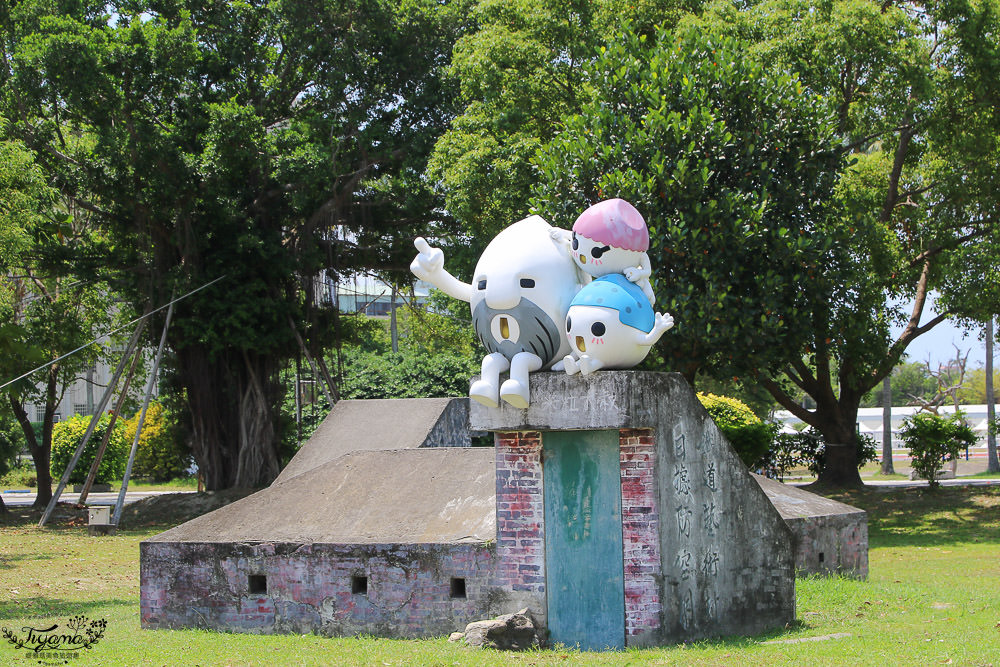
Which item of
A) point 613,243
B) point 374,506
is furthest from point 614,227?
point 374,506

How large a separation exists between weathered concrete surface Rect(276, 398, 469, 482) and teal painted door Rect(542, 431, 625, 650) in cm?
473

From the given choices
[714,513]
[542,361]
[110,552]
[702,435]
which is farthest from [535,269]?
[110,552]

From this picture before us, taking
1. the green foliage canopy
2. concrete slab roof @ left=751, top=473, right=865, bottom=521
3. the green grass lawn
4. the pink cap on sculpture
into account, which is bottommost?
the green grass lawn

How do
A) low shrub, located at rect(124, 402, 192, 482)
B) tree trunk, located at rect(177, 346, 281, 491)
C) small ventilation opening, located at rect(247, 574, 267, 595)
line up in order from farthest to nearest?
low shrub, located at rect(124, 402, 192, 482) → tree trunk, located at rect(177, 346, 281, 491) → small ventilation opening, located at rect(247, 574, 267, 595)

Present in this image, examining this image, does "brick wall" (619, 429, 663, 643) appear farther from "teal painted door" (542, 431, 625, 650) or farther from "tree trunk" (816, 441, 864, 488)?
"tree trunk" (816, 441, 864, 488)

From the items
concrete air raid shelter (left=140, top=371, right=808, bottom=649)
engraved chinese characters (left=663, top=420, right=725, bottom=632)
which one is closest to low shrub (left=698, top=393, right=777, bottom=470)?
concrete air raid shelter (left=140, top=371, right=808, bottom=649)

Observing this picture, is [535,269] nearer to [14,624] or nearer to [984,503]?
[14,624]

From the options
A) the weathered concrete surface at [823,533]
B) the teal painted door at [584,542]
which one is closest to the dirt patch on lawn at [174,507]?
the weathered concrete surface at [823,533]

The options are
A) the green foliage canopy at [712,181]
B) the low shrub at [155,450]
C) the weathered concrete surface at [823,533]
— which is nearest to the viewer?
the weathered concrete surface at [823,533]

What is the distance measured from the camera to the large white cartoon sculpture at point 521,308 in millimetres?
9320

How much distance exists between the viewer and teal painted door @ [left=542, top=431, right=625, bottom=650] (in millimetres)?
9047

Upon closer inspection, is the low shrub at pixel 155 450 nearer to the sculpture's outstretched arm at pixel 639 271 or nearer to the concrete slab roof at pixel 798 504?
the concrete slab roof at pixel 798 504

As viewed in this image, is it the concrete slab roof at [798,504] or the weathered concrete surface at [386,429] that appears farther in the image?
the weathered concrete surface at [386,429]

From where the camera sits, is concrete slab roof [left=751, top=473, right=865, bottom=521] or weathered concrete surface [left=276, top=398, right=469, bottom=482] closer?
concrete slab roof [left=751, top=473, right=865, bottom=521]
